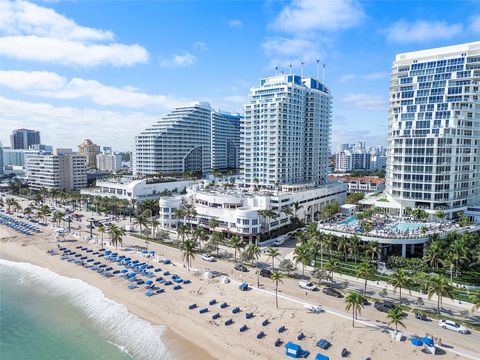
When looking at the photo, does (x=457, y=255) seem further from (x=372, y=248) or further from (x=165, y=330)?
(x=165, y=330)

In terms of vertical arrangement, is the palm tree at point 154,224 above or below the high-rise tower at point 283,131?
below

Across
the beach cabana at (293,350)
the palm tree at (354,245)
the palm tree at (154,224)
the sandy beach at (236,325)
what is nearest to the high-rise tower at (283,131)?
the palm tree at (154,224)

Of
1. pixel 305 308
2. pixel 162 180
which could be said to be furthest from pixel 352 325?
pixel 162 180

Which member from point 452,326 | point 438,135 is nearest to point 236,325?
point 452,326

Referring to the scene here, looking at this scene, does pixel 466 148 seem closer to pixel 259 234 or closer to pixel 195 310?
pixel 259 234

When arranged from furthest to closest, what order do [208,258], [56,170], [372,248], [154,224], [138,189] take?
[56,170] → [138,189] → [154,224] → [208,258] → [372,248]

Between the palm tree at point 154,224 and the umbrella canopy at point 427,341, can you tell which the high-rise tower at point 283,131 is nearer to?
the palm tree at point 154,224
